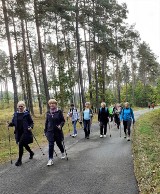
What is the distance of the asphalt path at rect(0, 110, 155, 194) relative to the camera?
6.84 m

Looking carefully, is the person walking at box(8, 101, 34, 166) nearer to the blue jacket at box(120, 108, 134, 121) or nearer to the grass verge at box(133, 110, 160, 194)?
the grass verge at box(133, 110, 160, 194)

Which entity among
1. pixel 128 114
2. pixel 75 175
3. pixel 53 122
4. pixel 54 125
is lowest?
pixel 75 175

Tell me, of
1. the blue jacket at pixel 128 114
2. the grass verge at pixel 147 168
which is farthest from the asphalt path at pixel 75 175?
the blue jacket at pixel 128 114

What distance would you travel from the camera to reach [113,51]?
3011cm

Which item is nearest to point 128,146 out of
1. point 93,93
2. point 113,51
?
point 113,51

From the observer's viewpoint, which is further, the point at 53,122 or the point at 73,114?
the point at 73,114

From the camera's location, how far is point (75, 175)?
802 cm

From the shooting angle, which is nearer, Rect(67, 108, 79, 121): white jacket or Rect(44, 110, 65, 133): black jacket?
Rect(44, 110, 65, 133): black jacket

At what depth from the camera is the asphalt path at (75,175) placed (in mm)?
6840

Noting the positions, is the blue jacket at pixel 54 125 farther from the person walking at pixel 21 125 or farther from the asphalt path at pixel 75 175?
the asphalt path at pixel 75 175

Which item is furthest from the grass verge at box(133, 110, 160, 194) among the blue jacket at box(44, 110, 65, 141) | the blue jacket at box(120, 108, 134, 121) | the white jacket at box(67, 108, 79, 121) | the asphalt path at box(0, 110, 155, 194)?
the white jacket at box(67, 108, 79, 121)

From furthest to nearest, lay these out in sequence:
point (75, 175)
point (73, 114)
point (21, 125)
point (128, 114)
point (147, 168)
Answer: point (73, 114) < point (128, 114) < point (21, 125) < point (147, 168) < point (75, 175)

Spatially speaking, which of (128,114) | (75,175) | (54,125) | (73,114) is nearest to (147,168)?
(75,175)

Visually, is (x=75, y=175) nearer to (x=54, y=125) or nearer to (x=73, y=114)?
(x=54, y=125)
